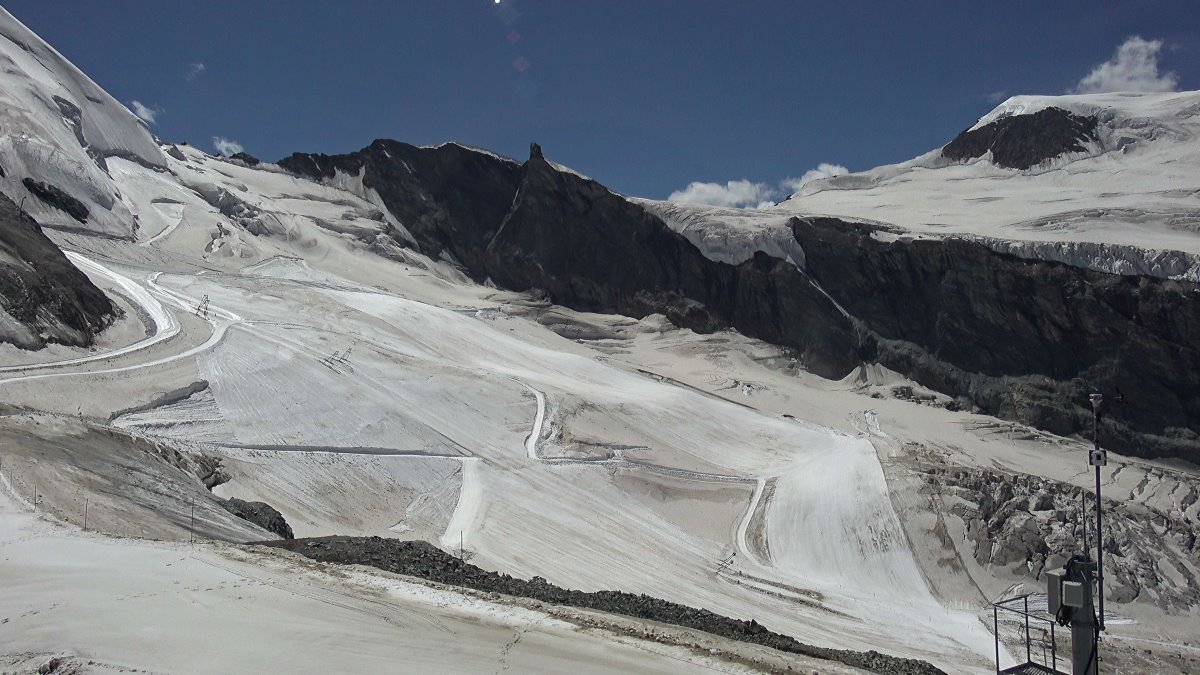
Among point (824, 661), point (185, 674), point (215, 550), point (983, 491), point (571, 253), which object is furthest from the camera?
point (571, 253)

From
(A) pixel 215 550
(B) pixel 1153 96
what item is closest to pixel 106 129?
(A) pixel 215 550

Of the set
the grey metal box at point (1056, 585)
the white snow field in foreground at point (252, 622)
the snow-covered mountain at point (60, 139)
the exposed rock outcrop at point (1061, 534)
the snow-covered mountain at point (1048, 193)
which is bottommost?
the white snow field in foreground at point (252, 622)

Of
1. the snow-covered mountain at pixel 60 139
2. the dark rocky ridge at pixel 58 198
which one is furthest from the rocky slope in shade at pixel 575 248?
the dark rocky ridge at pixel 58 198

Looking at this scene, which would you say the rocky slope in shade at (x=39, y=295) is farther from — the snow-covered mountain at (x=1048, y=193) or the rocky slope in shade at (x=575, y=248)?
the snow-covered mountain at (x=1048, y=193)

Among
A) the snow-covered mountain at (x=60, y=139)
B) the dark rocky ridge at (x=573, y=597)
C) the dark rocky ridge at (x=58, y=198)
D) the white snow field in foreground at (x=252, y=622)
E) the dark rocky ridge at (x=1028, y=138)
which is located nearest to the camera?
the white snow field in foreground at (x=252, y=622)

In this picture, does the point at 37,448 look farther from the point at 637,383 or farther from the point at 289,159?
the point at 289,159

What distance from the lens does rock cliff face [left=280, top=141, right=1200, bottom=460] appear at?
202 ft

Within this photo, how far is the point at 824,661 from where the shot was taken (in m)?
12.8

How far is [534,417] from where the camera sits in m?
42.6

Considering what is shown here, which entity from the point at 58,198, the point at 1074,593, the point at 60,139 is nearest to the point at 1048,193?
the point at 1074,593

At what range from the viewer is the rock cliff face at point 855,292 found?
6162cm

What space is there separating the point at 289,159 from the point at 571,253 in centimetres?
4216

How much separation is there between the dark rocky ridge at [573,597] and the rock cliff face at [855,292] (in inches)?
2159

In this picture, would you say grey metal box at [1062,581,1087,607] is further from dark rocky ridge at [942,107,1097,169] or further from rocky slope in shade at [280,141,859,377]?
dark rocky ridge at [942,107,1097,169]
